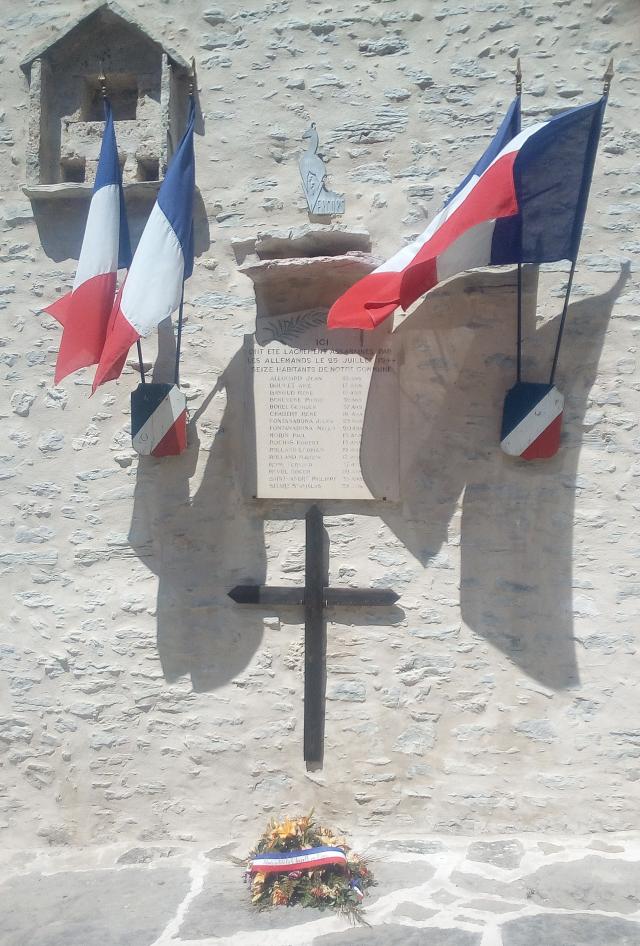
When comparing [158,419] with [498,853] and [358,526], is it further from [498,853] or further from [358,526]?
[498,853]

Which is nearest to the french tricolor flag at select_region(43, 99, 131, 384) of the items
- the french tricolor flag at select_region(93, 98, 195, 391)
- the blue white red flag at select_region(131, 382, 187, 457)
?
the french tricolor flag at select_region(93, 98, 195, 391)

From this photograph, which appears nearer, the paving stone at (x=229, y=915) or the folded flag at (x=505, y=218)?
the paving stone at (x=229, y=915)

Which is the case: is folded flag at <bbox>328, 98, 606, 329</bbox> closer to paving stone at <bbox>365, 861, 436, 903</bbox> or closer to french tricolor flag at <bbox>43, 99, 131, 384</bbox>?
french tricolor flag at <bbox>43, 99, 131, 384</bbox>

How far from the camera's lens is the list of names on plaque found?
3.87m

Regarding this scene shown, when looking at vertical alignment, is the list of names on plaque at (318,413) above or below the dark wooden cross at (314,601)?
above

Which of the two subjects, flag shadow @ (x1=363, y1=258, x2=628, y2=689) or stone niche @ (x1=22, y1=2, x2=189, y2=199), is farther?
stone niche @ (x1=22, y1=2, x2=189, y2=199)

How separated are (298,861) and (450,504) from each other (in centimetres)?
162

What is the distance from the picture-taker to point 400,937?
296cm

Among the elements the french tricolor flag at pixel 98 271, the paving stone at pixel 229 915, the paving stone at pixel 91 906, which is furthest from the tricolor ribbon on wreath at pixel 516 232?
the paving stone at pixel 91 906

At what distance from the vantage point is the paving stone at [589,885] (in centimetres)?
315

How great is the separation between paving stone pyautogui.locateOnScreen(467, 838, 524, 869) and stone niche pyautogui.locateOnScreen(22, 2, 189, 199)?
3.36m

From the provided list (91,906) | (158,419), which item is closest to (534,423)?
(158,419)

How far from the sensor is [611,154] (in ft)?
12.9

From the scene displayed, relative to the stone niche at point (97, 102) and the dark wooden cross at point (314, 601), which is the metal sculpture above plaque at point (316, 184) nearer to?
the stone niche at point (97, 102)
